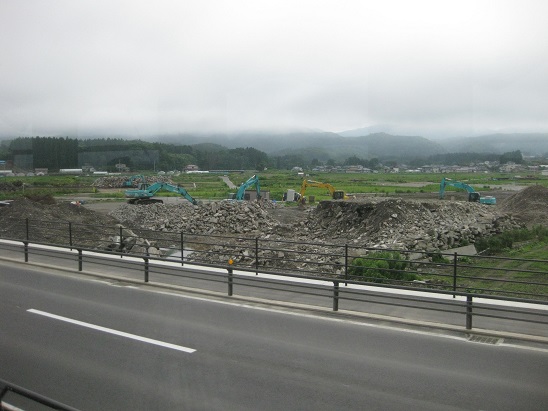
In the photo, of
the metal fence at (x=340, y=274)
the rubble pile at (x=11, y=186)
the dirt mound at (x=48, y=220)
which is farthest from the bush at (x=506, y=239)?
the rubble pile at (x=11, y=186)

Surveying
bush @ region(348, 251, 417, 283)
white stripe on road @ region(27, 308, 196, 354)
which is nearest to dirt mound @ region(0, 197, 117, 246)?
bush @ region(348, 251, 417, 283)

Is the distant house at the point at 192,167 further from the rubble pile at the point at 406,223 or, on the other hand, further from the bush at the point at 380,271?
the bush at the point at 380,271

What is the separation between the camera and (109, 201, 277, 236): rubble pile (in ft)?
121

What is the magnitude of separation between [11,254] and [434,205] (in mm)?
27823

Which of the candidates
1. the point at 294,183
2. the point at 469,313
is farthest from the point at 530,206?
the point at 294,183

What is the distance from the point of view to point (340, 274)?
A: 1675cm

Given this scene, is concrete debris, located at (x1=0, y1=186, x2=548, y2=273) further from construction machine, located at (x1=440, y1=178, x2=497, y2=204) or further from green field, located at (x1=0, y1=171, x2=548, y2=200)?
green field, located at (x1=0, y1=171, x2=548, y2=200)

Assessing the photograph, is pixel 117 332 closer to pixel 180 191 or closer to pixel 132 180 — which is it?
pixel 180 191

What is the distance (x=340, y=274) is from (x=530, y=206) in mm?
30115

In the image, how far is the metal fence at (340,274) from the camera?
1007cm

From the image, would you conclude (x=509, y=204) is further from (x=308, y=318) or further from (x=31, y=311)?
(x=31, y=311)

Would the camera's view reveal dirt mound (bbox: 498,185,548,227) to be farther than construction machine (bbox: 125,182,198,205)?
No

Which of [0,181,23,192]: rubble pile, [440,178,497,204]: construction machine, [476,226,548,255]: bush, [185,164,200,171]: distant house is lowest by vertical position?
[476,226,548,255]: bush

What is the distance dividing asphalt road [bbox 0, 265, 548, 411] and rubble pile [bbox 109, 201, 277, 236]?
25.4m
